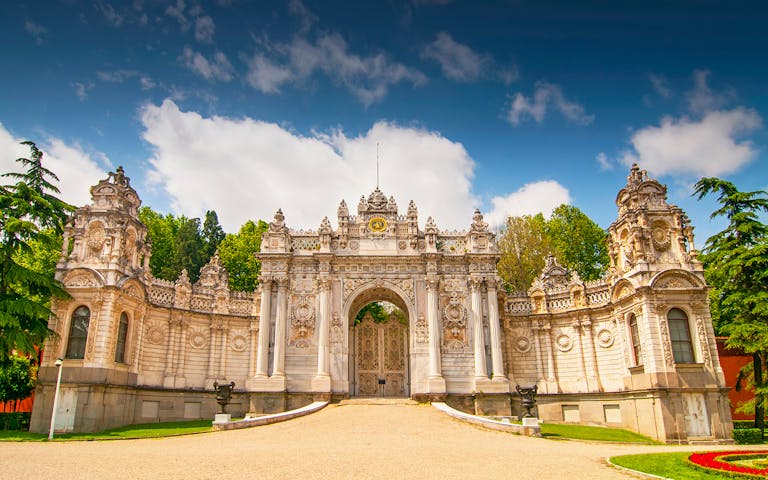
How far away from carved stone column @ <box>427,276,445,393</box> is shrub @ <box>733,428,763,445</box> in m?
13.0

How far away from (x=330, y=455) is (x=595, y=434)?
530 inches

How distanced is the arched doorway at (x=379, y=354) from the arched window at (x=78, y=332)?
13.8m

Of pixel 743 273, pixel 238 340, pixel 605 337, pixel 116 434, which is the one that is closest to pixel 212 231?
pixel 238 340

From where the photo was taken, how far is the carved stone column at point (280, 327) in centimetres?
2866

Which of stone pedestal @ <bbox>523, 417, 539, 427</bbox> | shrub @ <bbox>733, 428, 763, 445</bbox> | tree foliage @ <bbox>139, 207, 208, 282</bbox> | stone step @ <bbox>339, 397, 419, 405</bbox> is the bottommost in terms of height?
shrub @ <bbox>733, 428, 763, 445</bbox>

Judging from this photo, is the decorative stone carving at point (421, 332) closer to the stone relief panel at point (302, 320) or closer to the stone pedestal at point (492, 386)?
the stone pedestal at point (492, 386)

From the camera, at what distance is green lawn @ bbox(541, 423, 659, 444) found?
21.4 m

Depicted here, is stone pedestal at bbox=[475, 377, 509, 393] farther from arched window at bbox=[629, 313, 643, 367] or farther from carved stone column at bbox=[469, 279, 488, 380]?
arched window at bbox=[629, 313, 643, 367]

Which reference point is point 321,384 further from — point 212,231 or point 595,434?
point 212,231

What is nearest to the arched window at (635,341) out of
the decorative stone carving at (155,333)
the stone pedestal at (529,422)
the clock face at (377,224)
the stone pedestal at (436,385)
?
the stone pedestal at (529,422)

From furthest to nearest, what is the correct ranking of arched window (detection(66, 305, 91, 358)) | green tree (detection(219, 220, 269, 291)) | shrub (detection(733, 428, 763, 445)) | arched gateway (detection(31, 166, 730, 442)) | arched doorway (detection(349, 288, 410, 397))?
green tree (detection(219, 220, 269, 291)) < arched doorway (detection(349, 288, 410, 397)) < arched window (detection(66, 305, 91, 358)) < arched gateway (detection(31, 166, 730, 442)) < shrub (detection(733, 428, 763, 445))

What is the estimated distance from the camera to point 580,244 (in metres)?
43.7

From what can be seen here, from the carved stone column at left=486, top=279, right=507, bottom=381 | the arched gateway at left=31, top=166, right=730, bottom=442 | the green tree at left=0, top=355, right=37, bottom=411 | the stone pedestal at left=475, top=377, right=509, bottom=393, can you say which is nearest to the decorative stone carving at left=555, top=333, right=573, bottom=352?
the arched gateway at left=31, top=166, right=730, bottom=442

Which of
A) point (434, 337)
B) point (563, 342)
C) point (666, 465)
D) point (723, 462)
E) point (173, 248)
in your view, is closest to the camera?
point (723, 462)
